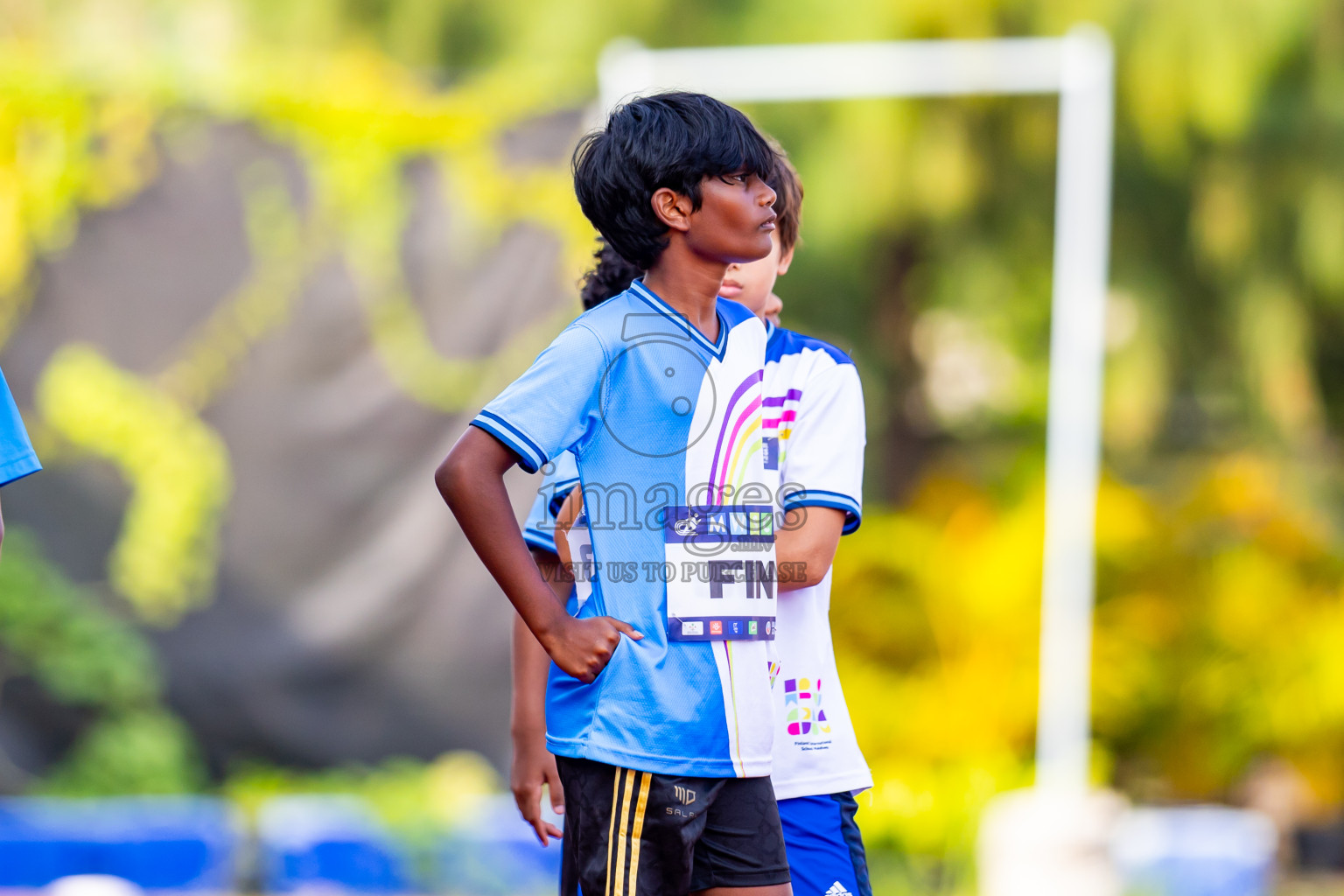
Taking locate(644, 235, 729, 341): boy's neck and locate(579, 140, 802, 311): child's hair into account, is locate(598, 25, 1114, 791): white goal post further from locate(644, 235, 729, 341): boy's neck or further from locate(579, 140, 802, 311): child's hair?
locate(644, 235, 729, 341): boy's neck

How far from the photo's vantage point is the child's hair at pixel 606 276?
224cm

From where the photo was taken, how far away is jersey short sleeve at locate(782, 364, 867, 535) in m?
1.95

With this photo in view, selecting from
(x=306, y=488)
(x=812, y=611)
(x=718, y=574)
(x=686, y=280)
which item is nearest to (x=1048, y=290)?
(x=306, y=488)

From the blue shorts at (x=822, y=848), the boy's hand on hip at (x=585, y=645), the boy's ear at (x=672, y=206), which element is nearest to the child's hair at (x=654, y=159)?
the boy's ear at (x=672, y=206)

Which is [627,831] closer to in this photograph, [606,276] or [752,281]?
[752,281]

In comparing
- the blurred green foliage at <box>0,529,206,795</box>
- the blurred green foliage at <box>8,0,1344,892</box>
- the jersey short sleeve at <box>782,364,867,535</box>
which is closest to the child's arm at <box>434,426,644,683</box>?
the jersey short sleeve at <box>782,364,867,535</box>

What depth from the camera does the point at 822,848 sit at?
A: 1.94 m

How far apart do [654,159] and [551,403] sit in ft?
1.17

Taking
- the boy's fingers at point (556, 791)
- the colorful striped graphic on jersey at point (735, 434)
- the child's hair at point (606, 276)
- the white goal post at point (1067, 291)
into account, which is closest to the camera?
the colorful striped graphic on jersey at point (735, 434)

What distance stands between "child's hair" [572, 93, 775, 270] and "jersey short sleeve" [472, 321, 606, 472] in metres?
0.17

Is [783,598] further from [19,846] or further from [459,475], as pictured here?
[19,846]

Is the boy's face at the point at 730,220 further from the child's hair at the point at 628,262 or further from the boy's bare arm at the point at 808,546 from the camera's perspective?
the boy's bare arm at the point at 808,546

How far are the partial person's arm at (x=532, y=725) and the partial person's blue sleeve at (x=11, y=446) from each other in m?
0.73

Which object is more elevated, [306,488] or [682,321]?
[306,488]
